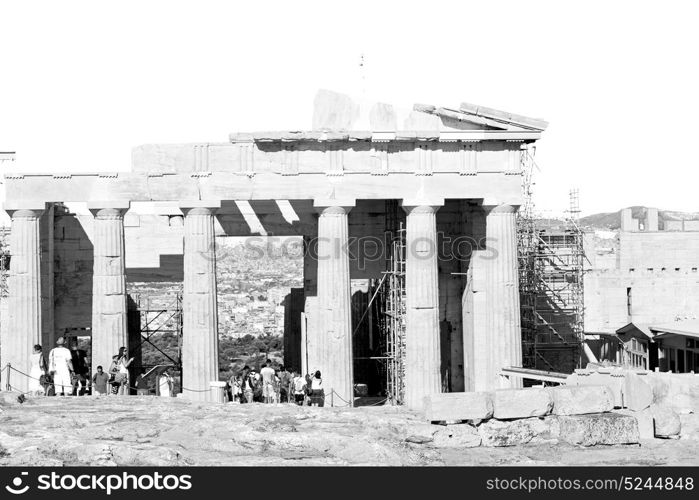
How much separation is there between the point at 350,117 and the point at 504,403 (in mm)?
18185

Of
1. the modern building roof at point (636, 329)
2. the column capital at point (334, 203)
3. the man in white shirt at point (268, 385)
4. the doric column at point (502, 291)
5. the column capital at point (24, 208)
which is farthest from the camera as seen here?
the modern building roof at point (636, 329)

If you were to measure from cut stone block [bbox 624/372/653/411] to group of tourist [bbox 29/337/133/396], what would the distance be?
16784mm

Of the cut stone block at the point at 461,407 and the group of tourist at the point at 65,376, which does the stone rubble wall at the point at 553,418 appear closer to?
the cut stone block at the point at 461,407

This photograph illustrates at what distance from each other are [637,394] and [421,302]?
644 inches

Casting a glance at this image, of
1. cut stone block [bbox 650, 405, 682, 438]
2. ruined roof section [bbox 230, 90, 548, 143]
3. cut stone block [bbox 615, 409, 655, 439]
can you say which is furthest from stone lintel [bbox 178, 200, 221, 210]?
cut stone block [bbox 650, 405, 682, 438]

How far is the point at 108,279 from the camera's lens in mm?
41469

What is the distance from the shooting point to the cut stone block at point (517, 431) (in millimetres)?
25203

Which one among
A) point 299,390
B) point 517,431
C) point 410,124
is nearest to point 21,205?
point 299,390

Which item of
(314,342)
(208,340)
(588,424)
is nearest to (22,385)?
(208,340)

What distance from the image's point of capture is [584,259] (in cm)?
5362

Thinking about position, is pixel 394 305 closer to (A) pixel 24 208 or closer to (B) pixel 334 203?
(B) pixel 334 203

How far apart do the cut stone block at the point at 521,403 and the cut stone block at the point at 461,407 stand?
161 mm

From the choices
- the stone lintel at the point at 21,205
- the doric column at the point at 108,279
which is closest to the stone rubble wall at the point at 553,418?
the doric column at the point at 108,279
